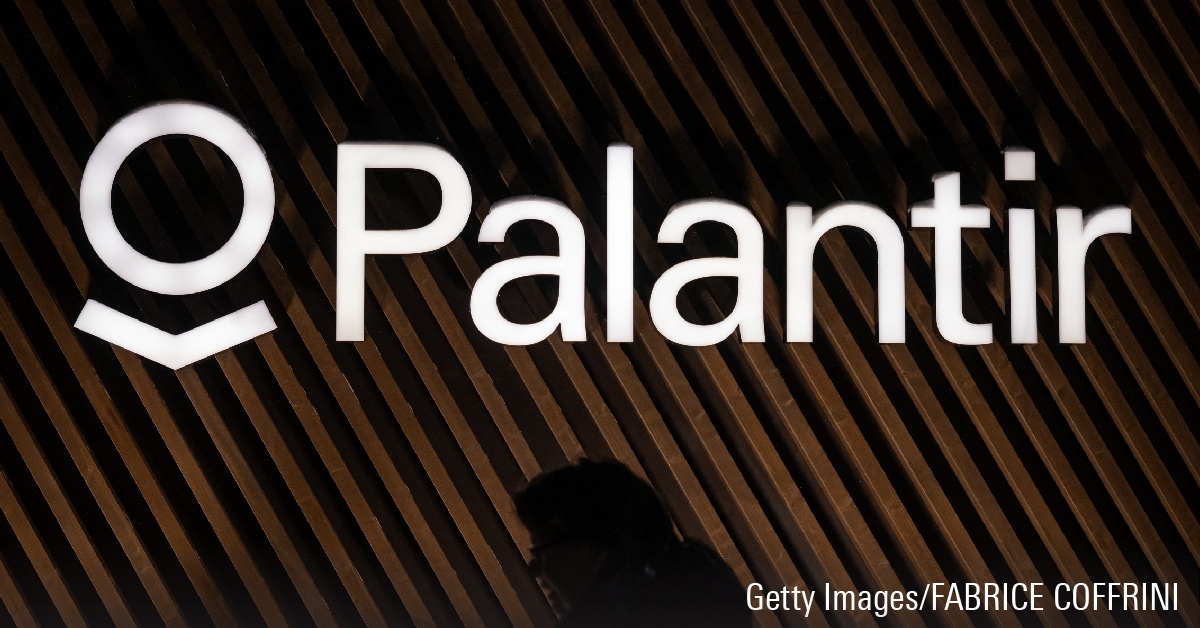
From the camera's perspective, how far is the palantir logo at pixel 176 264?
3.17m

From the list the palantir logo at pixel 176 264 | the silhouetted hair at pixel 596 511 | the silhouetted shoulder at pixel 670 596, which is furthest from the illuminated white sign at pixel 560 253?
the silhouetted shoulder at pixel 670 596

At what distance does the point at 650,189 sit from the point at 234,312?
1.64 metres

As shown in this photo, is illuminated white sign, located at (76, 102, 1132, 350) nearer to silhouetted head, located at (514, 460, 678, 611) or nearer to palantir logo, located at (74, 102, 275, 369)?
palantir logo, located at (74, 102, 275, 369)

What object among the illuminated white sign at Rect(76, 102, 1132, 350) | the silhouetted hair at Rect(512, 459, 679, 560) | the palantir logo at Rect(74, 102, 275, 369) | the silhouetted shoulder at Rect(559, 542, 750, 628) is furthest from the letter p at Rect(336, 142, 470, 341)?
the silhouetted shoulder at Rect(559, 542, 750, 628)

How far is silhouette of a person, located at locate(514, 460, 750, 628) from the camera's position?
3281 millimetres

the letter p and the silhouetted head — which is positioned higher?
the letter p

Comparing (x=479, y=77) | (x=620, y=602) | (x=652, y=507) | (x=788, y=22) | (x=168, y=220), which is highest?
(x=788, y=22)

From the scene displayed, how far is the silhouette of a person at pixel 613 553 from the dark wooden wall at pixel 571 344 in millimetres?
91

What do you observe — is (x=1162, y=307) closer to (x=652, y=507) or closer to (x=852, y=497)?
(x=852, y=497)

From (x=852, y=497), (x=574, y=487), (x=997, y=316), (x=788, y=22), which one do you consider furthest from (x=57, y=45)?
(x=997, y=316)

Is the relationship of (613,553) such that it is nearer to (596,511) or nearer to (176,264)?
(596,511)

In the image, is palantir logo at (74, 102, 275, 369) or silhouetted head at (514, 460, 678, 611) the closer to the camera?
palantir logo at (74, 102, 275, 369)

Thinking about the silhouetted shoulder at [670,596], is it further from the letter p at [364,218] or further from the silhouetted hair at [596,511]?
the letter p at [364,218]

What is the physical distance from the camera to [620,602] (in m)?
3.29
